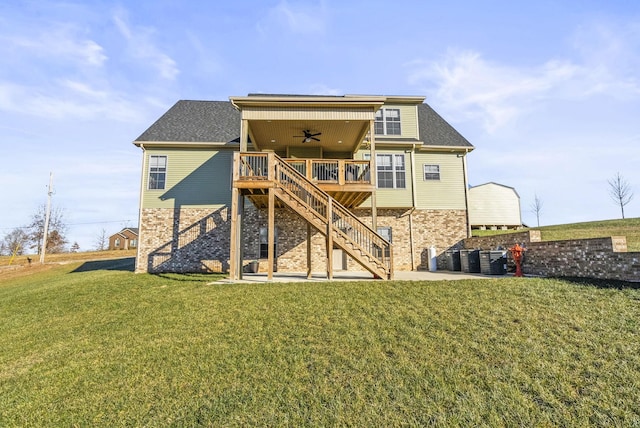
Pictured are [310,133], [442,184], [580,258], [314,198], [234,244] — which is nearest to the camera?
[580,258]

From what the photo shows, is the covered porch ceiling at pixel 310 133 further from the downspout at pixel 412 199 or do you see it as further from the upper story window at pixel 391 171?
the downspout at pixel 412 199

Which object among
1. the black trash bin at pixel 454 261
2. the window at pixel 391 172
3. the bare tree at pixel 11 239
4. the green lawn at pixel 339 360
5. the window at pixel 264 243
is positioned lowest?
the green lawn at pixel 339 360

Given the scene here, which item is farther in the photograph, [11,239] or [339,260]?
[11,239]

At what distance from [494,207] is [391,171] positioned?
49.4 feet

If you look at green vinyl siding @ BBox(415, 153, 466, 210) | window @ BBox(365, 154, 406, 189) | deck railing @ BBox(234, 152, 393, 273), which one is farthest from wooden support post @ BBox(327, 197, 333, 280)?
green vinyl siding @ BBox(415, 153, 466, 210)

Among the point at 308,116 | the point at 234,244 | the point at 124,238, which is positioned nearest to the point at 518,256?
the point at 308,116

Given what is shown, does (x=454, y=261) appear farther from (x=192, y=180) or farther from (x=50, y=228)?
(x=50, y=228)

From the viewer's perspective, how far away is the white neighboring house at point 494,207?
2441 cm

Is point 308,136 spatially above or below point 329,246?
above

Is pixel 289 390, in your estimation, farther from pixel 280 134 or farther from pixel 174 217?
pixel 174 217

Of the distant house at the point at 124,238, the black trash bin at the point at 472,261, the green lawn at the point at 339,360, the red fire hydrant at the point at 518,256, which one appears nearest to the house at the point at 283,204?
the black trash bin at the point at 472,261

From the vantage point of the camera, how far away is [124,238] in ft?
177

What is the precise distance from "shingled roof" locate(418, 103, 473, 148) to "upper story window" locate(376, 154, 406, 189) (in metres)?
1.84

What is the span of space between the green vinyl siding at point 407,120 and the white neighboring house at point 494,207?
12.5 meters
